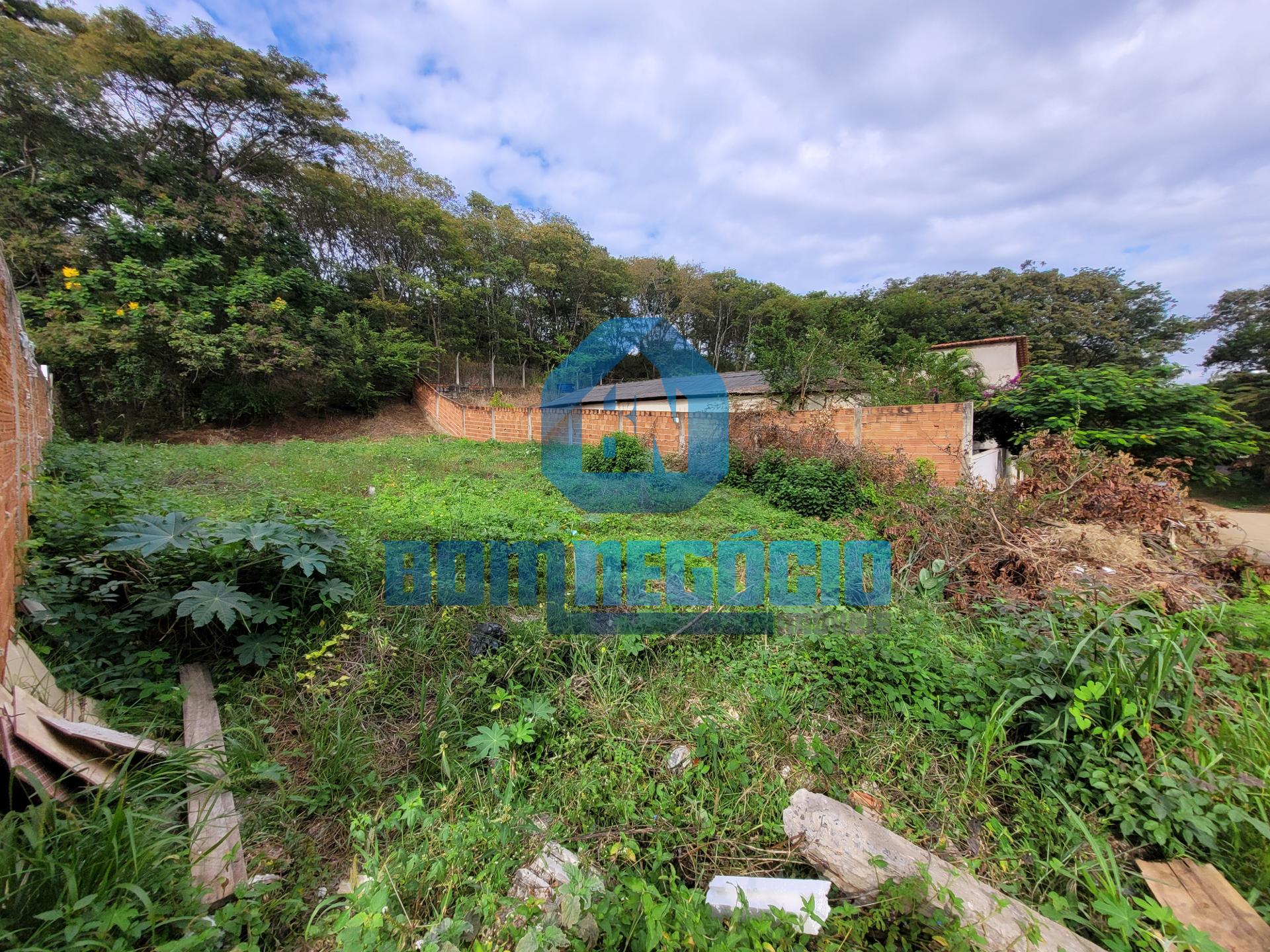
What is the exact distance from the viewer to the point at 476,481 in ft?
18.7

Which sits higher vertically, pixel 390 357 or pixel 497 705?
pixel 390 357

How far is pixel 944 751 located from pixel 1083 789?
399mm

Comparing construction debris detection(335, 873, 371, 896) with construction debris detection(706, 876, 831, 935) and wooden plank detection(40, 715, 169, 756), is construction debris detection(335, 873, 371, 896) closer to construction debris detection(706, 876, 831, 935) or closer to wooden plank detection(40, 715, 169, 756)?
wooden plank detection(40, 715, 169, 756)

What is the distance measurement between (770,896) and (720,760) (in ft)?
1.56

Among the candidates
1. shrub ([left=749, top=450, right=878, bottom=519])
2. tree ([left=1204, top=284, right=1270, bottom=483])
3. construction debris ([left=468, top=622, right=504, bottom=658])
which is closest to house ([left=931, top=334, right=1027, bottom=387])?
tree ([left=1204, top=284, right=1270, bottom=483])

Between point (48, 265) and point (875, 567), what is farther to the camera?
point (48, 265)

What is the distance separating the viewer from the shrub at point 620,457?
7.06m

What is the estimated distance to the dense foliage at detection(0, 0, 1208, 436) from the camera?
924 centimetres

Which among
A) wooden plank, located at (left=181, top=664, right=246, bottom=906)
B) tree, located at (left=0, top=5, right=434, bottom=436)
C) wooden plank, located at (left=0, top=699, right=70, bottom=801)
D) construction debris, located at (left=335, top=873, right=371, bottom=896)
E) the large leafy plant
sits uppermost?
tree, located at (left=0, top=5, right=434, bottom=436)

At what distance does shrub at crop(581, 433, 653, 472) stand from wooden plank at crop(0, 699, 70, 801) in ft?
19.7

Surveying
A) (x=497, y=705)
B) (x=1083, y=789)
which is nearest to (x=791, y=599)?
(x=1083, y=789)

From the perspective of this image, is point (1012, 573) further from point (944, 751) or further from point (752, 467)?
point (752, 467)

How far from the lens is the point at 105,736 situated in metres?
1.46

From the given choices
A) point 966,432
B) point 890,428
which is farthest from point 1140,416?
point 890,428
